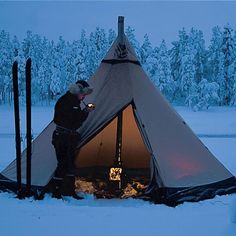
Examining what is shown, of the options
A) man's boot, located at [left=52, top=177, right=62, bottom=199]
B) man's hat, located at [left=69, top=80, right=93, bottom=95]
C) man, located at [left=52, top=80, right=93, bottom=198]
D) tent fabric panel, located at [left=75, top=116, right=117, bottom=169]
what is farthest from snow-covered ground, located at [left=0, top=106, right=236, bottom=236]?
tent fabric panel, located at [left=75, top=116, right=117, bottom=169]

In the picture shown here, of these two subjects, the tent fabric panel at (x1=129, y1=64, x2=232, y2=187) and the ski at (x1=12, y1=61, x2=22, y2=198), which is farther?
the tent fabric panel at (x1=129, y1=64, x2=232, y2=187)

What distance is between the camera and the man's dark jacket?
21.9 feet

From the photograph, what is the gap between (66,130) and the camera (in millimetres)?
6684

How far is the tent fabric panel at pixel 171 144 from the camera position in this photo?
709cm

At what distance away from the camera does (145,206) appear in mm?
6406

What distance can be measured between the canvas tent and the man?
312 mm

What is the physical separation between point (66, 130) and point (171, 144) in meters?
2.00

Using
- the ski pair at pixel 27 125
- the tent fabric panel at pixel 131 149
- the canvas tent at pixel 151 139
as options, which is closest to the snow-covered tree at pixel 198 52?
the tent fabric panel at pixel 131 149

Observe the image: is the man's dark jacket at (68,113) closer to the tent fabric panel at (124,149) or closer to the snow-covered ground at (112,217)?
the snow-covered ground at (112,217)

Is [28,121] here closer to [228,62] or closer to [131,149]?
[131,149]

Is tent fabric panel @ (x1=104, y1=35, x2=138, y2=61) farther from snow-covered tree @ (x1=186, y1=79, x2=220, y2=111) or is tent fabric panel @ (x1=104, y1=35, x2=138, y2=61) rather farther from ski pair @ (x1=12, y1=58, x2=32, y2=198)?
snow-covered tree @ (x1=186, y1=79, x2=220, y2=111)

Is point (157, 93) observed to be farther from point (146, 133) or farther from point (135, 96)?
point (146, 133)

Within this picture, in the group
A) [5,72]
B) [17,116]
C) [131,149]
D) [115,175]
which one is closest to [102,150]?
[131,149]

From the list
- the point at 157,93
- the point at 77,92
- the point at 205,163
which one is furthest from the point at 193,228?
the point at 157,93
